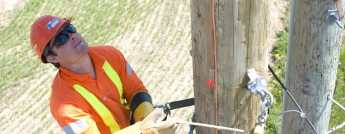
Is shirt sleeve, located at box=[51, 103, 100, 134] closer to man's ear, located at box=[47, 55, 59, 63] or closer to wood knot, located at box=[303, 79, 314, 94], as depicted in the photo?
man's ear, located at box=[47, 55, 59, 63]

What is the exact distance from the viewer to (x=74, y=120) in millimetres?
2443

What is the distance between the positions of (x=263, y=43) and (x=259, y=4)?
266 millimetres

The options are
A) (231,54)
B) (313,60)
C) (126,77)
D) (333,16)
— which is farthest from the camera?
(126,77)

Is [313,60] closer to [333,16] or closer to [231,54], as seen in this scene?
[333,16]

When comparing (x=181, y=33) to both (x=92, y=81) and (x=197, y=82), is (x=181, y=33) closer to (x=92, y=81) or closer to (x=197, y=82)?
(x=92, y=81)

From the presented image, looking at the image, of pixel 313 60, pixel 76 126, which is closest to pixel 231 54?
pixel 313 60

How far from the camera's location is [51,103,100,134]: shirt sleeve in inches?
96.3

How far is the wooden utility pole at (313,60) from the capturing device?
211cm

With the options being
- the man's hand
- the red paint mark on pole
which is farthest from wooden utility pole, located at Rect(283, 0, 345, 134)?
the man's hand

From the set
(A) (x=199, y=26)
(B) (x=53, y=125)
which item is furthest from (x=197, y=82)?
(B) (x=53, y=125)

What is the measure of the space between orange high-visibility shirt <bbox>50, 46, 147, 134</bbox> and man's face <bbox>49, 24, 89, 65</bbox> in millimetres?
99

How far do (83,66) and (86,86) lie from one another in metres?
0.19

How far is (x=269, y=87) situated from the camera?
16.8 feet

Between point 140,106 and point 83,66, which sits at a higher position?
point 83,66
